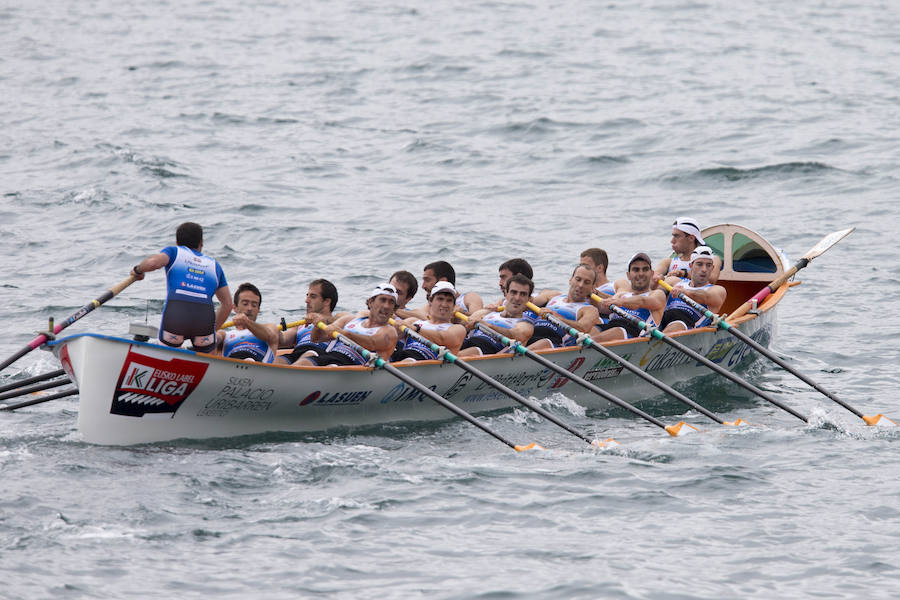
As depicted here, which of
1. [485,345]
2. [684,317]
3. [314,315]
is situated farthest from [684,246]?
[314,315]

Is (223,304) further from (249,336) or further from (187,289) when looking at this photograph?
(249,336)

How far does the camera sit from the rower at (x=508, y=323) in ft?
48.8

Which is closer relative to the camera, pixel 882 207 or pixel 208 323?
pixel 208 323

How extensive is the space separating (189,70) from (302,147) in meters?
12.6

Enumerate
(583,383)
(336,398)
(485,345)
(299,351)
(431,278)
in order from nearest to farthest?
Result: 1. (336,398)
2. (299,351)
3. (583,383)
4. (485,345)
5. (431,278)

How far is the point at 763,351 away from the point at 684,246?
8.69ft

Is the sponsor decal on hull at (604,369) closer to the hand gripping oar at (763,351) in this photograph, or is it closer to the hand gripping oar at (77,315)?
→ the hand gripping oar at (763,351)

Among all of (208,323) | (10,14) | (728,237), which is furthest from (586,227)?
(10,14)

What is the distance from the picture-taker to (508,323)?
49.5 feet

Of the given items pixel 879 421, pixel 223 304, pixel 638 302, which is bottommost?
pixel 879 421

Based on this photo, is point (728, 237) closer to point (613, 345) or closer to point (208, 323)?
point (613, 345)


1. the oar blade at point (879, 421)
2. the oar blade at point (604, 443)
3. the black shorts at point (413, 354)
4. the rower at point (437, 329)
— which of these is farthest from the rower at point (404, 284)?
the oar blade at point (879, 421)

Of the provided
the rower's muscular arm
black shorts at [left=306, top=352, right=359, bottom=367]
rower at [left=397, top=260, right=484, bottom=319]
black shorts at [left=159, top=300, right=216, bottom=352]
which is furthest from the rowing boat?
rower at [left=397, top=260, right=484, bottom=319]

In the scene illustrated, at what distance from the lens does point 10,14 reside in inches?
2116
